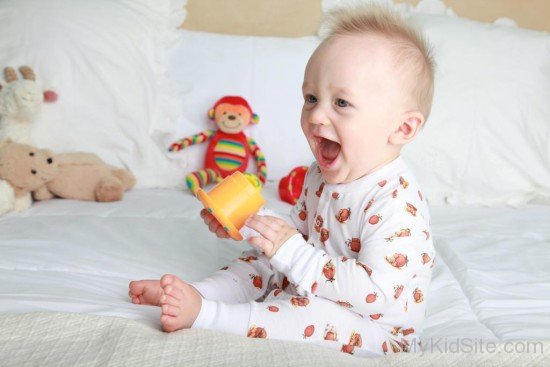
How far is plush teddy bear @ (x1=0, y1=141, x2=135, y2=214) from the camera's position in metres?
1.57

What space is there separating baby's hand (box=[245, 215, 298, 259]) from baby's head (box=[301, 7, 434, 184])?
143 millimetres

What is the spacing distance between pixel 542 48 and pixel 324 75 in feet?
4.11

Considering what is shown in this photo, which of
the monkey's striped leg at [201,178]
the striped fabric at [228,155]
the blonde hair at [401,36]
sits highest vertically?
the blonde hair at [401,36]

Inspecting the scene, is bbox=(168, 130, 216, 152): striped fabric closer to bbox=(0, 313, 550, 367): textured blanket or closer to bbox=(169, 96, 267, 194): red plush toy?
bbox=(169, 96, 267, 194): red plush toy

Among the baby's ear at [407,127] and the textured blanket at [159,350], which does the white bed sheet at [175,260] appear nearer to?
the textured blanket at [159,350]

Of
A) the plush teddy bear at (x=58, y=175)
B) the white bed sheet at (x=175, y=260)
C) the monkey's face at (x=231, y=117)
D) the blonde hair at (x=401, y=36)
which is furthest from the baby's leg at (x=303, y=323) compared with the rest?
the monkey's face at (x=231, y=117)

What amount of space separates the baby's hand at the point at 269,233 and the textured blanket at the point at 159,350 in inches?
6.4

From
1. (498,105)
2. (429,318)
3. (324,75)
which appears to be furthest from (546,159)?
(324,75)

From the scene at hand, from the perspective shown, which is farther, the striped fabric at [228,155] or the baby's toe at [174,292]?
the striped fabric at [228,155]

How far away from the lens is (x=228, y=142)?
1849 mm

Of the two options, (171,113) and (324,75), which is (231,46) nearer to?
(171,113)

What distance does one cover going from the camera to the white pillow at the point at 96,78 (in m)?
1.72

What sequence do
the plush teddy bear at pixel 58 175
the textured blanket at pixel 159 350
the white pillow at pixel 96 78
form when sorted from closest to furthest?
the textured blanket at pixel 159 350, the plush teddy bear at pixel 58 175, the white pillow at pixel 96 78

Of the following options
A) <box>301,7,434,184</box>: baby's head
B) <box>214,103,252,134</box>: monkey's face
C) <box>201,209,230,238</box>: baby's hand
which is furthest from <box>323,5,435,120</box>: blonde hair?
<box>214,103,252,134</box>: monkey's face
